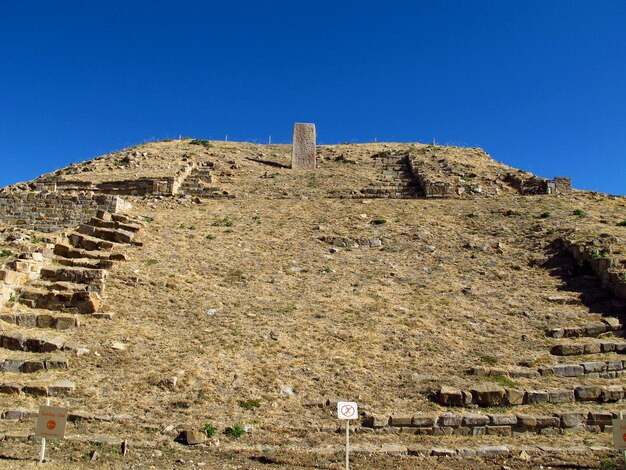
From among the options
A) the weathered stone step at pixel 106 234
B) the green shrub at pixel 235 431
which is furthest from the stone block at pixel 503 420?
the weathered stone step at pixel 106 234

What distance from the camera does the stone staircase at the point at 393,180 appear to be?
25.2 metres

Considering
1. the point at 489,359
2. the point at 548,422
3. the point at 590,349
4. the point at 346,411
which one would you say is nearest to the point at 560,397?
the point at 548,422

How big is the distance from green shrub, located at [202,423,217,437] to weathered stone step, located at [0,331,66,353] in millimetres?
4333

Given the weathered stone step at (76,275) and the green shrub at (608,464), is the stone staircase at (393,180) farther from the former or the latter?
the green shrub at (608,464)

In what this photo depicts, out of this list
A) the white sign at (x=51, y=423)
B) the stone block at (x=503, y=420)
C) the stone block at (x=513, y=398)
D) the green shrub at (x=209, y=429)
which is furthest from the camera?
the stone block at (x=513, y=398)

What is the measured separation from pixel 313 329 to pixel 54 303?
263 inches

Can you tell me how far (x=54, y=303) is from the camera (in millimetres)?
12383

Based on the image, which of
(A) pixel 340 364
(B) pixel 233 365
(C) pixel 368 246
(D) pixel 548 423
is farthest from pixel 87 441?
(C) pixel 368 246

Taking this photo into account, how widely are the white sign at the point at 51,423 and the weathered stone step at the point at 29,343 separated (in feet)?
12.1

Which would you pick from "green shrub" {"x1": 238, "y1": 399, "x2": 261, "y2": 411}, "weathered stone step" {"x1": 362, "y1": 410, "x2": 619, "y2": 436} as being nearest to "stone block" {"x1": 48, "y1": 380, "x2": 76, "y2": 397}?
"green shrub" {"x1": 238, "y1": 399, "x2": 261, "y2": 411}

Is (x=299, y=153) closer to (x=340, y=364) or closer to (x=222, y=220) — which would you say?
(x=222, y=220)

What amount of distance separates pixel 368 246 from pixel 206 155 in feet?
61.0

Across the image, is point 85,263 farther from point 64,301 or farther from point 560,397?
point 560,397

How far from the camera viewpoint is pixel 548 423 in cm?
878
